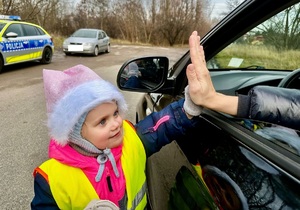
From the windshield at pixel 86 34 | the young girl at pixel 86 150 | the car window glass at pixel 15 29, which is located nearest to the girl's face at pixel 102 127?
the young girl at pixel 86 150

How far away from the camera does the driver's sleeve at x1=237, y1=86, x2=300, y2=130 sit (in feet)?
3.25

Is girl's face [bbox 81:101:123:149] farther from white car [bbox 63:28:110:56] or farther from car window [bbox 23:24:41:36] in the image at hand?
white car [bbox 63:28:110:56]

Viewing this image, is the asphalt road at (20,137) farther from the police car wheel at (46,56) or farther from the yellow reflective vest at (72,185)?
the police car wheel at (46,56)

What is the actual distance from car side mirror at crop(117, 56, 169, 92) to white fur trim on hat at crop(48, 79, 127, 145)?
0.68m

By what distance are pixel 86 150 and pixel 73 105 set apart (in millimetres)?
186

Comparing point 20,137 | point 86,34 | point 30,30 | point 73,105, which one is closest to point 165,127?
point 73,105

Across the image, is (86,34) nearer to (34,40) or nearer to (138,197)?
(34,40)

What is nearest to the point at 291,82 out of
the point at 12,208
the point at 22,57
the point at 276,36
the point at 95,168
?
the point at 276,36

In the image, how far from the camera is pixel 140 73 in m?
1.91

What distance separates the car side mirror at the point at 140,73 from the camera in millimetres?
1830

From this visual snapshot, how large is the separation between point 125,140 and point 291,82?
3.35ft

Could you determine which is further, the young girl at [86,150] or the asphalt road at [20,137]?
the asphalt road at [20,137]

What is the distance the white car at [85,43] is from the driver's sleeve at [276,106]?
13247 millimetres

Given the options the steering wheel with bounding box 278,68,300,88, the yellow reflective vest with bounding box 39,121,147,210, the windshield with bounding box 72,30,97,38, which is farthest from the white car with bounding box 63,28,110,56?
the yellow reflective vest with bounding box 39,121,147,210
